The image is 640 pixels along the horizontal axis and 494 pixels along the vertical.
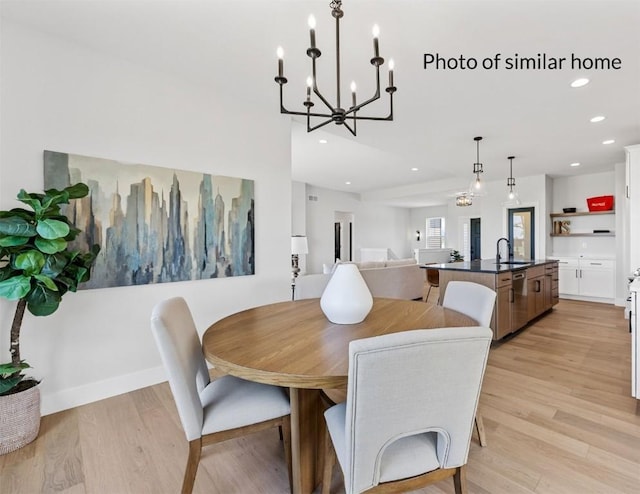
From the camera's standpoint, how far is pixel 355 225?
9.68 meters

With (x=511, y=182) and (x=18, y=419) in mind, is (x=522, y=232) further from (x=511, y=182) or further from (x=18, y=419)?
(x=18, y=419)

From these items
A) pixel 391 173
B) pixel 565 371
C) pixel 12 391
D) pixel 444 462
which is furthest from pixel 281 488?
pixel 391 173

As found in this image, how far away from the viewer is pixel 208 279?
2.80 meters

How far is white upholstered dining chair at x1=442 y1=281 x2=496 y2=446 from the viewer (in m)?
1.74

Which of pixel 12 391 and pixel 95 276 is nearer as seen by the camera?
pixel 12 391

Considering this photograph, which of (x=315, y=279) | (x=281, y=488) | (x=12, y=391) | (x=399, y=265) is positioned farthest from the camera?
(x=399, y=265)

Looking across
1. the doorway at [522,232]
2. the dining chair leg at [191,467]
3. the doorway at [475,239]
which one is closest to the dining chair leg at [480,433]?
the dining chair leg at [191,467]

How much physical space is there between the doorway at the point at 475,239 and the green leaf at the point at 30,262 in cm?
952

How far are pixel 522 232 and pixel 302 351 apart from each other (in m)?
6.81

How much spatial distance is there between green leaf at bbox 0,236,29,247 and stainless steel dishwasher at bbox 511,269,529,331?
4397 millimetres

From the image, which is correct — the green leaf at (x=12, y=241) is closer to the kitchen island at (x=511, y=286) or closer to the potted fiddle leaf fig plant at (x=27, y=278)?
the potted fiddle leaf fig plant at (x=27, y=278)

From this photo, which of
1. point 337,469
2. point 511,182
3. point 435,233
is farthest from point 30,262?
point 435,233

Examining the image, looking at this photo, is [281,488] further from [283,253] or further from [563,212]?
[563,212]

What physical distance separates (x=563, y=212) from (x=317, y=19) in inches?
259
